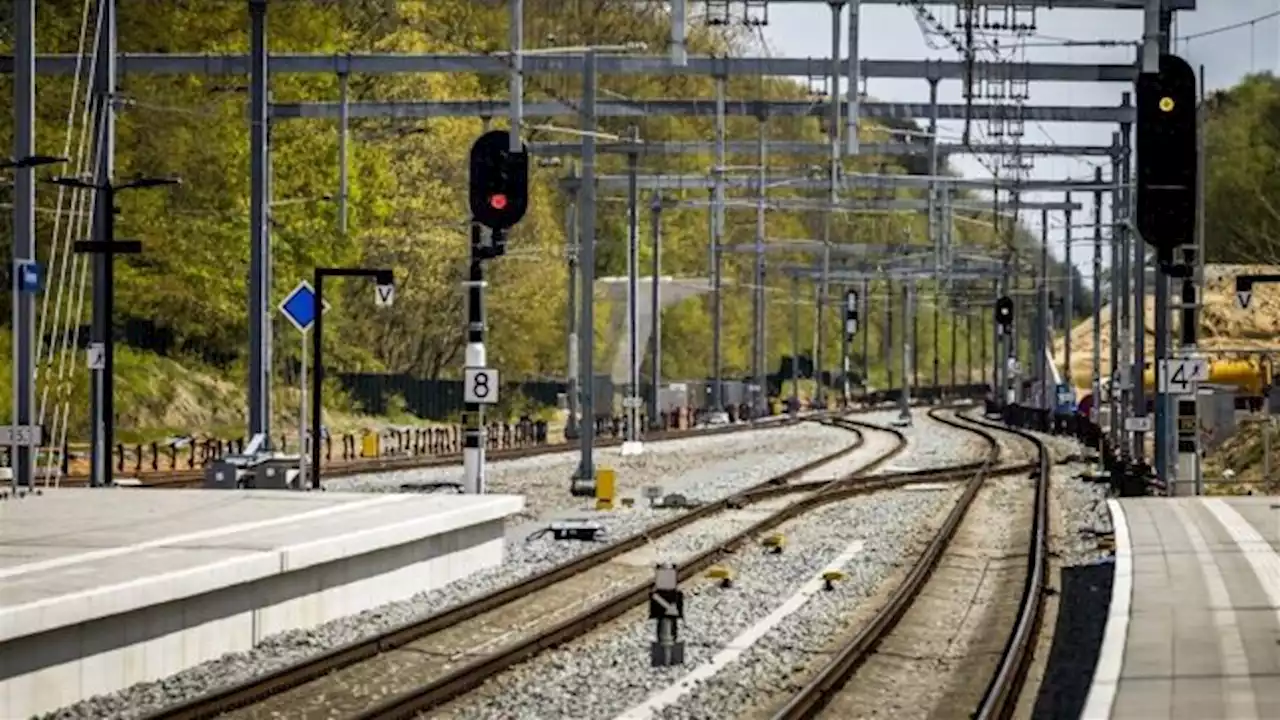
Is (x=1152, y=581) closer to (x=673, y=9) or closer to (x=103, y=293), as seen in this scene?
(x=673, y=9)

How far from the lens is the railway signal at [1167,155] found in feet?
88.1

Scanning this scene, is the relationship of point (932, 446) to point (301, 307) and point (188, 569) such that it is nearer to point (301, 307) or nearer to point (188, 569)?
point (301, 307)

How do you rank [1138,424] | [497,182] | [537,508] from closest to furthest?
[497,182] → [537,508] → [1138,424]

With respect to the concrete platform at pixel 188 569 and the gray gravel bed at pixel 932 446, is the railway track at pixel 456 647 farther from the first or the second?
the gray gravel bed at pixel 932 446

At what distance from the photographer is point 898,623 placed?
80.7 feet

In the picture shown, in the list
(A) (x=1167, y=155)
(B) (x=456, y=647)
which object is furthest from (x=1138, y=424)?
(B) (x=456, y=647)

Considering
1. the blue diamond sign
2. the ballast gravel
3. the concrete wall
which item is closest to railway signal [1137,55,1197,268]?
the ballast gravel

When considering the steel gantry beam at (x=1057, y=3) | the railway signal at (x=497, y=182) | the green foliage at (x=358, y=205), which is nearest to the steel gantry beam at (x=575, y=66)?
the green foliage at (x=358, y=205)

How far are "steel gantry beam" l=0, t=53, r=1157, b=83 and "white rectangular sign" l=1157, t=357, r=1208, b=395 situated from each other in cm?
793

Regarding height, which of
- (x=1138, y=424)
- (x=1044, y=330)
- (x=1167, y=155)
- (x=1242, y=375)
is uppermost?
(x=1167, y=155)

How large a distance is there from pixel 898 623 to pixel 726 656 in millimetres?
3694

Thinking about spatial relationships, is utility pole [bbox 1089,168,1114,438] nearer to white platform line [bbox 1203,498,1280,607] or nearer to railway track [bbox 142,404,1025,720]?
white platform line [bbox 1203,498,1280,607]

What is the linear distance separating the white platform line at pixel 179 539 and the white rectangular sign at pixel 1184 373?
1186cm

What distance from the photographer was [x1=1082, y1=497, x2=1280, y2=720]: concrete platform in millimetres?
16422
